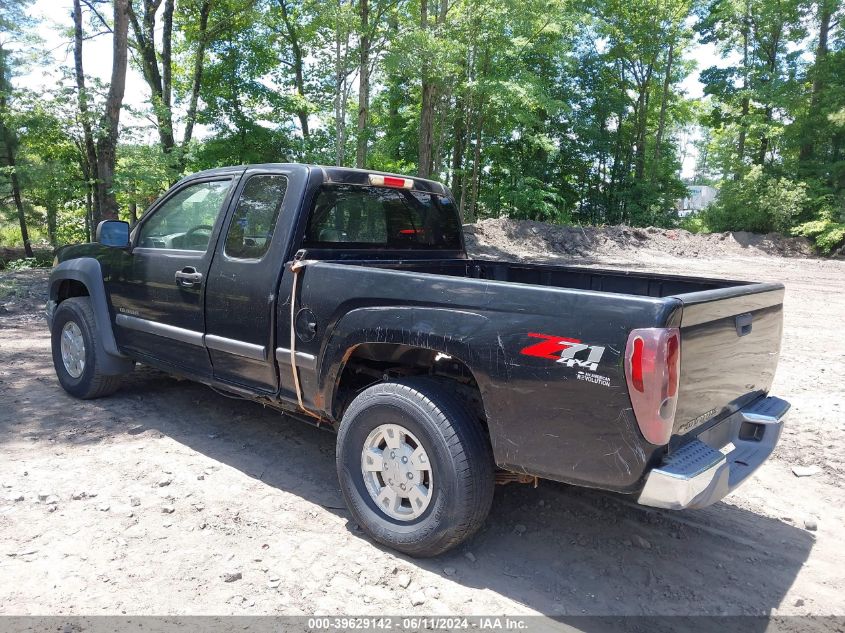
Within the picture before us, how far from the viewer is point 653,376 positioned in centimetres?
229

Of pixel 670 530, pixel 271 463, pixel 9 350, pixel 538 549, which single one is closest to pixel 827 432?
pixel 670 530

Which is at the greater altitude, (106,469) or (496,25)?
(496,25)

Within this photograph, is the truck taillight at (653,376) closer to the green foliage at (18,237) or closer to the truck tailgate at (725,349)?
the truck tailgate at (725,349)

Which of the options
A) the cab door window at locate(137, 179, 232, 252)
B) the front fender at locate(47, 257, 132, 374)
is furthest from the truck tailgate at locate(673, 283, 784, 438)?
the front fender at locate(47, 257, 132, 374)

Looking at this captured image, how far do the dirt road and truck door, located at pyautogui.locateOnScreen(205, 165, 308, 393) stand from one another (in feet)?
2.54

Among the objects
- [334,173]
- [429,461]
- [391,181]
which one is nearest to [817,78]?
[391,181]

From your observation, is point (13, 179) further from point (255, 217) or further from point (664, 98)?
point (664, 98)

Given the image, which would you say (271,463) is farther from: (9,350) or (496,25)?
(496,25)

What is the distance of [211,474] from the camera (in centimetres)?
397

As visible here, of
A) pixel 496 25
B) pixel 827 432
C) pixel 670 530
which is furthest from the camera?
pixel 496 25

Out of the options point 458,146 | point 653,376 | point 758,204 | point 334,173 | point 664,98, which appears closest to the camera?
point 653,376

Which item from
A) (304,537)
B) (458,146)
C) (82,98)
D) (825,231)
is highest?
(458,146)

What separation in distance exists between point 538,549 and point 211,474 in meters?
2.17

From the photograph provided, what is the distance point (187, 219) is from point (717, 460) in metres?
3.78
